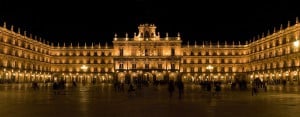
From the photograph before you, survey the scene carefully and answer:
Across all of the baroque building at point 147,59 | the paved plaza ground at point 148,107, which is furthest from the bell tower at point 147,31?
the paved plaza ground at point 148,107

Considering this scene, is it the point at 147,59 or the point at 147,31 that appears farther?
the point at 147,31

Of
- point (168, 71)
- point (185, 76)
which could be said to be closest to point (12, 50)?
point (168, 71)

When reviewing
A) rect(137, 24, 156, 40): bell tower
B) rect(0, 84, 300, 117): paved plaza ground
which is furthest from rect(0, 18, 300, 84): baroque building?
rect(0, 84, 300, 117): paved plaza ground

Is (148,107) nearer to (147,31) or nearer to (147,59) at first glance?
(147,59)

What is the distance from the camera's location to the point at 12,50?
294ft

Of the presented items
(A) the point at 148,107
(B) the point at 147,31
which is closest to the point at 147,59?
(B) the point at 147,31

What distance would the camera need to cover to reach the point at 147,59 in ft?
382

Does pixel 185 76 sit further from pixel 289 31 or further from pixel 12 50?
pixel 12 50

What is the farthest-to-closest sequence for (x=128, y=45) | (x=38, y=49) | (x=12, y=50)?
(x=128, y=45), (x=38, y=49), (x=12, y=50)

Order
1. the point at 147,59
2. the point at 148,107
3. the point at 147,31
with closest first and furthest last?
the point at 148,107, the point at 147,59, the point at 147,31

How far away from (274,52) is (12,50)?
6914 cm

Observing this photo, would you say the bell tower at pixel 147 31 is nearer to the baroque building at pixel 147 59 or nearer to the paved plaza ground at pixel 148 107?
the baroque building at pixel 147 59

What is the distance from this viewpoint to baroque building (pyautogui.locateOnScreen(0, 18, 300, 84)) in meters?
104

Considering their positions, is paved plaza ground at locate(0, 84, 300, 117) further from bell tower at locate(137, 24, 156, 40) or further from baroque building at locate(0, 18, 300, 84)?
bell tower at locate(137, 24, 156, 40)
